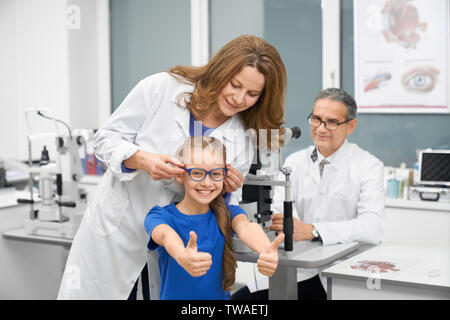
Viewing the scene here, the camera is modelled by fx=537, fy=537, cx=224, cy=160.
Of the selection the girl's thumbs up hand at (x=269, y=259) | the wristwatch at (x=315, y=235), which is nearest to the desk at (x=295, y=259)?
the wristwatch at (x=315, y=235)

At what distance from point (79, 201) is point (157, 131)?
1.30 m

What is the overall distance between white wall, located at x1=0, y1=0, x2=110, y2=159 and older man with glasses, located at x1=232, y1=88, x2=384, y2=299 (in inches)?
88.8

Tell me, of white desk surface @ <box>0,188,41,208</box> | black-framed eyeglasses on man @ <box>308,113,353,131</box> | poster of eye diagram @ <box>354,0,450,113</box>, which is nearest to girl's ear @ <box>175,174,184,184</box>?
black-framed eyeglasses on man @ <box>308,113,353,131</box>

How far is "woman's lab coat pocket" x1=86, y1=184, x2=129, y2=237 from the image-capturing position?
1.60 m

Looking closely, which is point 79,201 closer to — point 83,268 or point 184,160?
point 83,268

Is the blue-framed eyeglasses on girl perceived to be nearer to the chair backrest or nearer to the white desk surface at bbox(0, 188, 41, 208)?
the chair backrest

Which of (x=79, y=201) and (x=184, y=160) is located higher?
(x=184, y=160)

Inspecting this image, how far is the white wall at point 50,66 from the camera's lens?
3.92 meters

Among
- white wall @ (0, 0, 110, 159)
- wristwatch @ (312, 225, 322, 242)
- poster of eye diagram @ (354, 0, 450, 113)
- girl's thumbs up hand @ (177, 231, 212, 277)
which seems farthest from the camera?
white wall @ (0, 0, 110, 159)

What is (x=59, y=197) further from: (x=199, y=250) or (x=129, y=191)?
(x=199, y=250)

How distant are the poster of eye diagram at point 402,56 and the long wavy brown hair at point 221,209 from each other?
2.03m

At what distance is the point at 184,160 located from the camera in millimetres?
1483

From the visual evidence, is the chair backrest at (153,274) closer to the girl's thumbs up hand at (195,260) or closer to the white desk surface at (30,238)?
the girl's thumbs up hand at (195,260)
